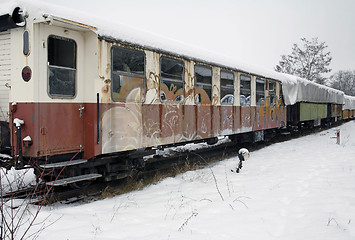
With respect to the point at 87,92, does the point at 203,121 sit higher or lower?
lower

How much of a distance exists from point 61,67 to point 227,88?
543cm

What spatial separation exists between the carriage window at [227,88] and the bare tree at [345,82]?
308ft

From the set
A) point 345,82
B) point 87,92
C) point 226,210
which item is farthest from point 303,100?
point 345,82

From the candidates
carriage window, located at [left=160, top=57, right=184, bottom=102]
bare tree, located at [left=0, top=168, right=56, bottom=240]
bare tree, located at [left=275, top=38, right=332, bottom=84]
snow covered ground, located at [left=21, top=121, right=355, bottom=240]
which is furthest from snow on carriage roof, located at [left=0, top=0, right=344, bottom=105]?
bare tree, located at [left=275, top=38, right=332, bottom=84]

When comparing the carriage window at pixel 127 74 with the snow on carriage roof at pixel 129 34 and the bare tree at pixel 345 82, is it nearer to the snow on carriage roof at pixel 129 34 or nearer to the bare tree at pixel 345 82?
the snow on carriage roof at pixel 129 34

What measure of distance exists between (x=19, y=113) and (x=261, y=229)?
4048 mm

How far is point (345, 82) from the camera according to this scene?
94125 millimetres

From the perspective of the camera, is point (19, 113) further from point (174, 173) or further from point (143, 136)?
point (174, 173)

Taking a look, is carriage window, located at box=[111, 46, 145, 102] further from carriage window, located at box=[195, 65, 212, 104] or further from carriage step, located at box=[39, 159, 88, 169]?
carriage window, located at box=[195, 65, 212, 104]

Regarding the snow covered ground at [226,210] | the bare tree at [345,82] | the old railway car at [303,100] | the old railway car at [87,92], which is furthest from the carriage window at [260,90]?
the bare tree at [345,82]

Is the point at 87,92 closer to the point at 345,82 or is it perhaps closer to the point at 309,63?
the point at 309,63

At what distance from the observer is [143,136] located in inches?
243

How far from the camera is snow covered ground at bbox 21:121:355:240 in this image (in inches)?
139

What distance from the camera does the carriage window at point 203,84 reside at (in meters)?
7.78
